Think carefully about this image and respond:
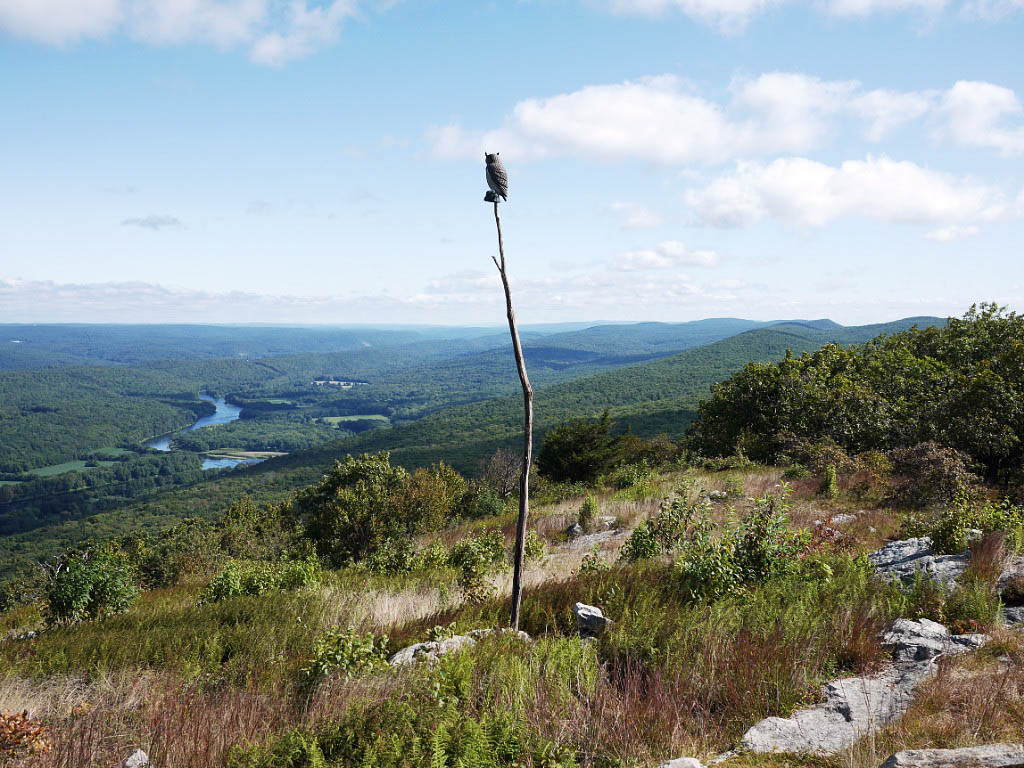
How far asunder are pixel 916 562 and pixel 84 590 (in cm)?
1071

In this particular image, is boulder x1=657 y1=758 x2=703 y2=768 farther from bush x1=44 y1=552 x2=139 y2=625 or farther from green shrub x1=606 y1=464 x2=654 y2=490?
green shrub x1=606 y1=464 x2=654 y2=490

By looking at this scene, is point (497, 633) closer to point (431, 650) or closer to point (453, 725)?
point (431, 650)

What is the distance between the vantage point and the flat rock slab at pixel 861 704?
317 centimetres

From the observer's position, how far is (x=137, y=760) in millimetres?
3049

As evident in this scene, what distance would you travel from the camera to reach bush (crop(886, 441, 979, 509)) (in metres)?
10.8

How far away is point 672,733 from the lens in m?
3.21

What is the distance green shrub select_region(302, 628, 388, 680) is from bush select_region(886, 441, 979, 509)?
11434mm

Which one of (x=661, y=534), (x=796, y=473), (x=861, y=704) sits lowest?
(x=796, y=473)

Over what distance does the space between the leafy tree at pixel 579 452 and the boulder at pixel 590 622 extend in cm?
2477

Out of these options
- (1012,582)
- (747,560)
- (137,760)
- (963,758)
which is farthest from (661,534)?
(137,760)

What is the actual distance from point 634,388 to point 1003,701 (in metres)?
175

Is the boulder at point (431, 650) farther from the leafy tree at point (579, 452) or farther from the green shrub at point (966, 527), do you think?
the leafy tree at point (579, 452)

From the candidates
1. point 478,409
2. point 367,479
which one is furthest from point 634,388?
point 367,479

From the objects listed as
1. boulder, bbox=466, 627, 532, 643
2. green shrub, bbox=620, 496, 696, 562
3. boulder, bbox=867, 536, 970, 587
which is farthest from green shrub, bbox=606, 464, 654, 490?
boulder, bbox=466, 627, 532, 643
